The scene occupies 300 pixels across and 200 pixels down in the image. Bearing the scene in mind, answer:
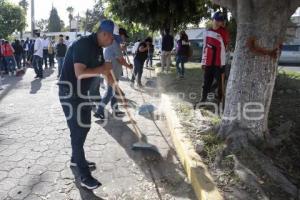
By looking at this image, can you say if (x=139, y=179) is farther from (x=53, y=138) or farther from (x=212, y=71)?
(x=212, y=71)

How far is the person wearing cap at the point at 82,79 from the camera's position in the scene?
409 centimetres

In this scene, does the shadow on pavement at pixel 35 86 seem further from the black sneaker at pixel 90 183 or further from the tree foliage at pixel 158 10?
the black sneaker at pixel 90 183

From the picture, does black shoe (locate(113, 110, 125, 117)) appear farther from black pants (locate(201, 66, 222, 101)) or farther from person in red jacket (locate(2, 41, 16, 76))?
person in red jacket (locate(2, 41, 16, 76))

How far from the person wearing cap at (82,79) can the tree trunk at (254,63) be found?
6.15 feet

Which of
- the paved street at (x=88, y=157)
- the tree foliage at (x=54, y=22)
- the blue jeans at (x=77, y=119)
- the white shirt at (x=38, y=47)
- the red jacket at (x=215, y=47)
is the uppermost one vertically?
the tree foliage at (x=54, y=22)

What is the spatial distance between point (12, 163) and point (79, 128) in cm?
138

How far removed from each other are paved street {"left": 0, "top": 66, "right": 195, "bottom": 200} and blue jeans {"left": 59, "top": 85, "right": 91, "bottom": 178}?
1.08 ft

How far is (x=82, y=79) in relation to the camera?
4254 mm

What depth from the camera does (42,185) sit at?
14.7ft

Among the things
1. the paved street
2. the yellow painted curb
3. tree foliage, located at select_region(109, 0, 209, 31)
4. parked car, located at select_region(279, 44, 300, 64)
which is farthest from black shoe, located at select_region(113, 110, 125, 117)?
parked car, located at select_region(279, 44, 300, 64)

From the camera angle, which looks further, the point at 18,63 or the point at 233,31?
the point at 18,63

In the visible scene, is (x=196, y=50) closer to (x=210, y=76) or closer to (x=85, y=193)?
(x=210, y=76)

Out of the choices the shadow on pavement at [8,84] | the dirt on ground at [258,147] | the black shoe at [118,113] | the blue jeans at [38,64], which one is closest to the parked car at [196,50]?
the blue jeans at [38,64]

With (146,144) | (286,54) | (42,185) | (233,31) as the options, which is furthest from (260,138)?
(286,54)
